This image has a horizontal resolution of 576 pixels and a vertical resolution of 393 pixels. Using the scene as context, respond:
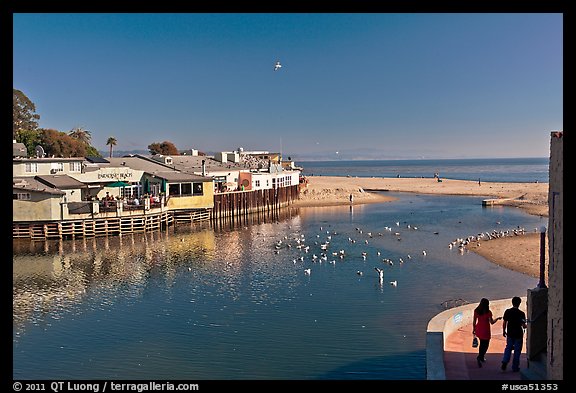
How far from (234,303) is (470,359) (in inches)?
619

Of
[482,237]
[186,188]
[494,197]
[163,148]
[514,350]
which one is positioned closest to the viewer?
[514,350]

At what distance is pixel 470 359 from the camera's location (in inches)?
527

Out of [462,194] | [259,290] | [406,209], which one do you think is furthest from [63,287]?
[462,194]

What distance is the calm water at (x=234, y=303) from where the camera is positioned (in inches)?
772

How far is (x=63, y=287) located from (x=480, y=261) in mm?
27539

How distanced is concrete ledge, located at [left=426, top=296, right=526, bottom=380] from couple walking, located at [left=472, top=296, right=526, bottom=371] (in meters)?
1.02

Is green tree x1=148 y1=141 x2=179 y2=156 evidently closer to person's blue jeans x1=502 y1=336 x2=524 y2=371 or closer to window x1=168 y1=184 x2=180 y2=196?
window x1=168 y1=184 x2=180 y2=196

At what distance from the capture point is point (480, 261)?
3753cm

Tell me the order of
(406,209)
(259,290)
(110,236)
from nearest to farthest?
(259,290)
(110,236)
(406,209)

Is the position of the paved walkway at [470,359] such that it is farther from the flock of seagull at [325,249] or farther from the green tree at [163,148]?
the green tree at [163,148]

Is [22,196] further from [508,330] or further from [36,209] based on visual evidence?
[508,330]

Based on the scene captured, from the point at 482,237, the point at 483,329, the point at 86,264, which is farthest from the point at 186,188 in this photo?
the point at 483,329
